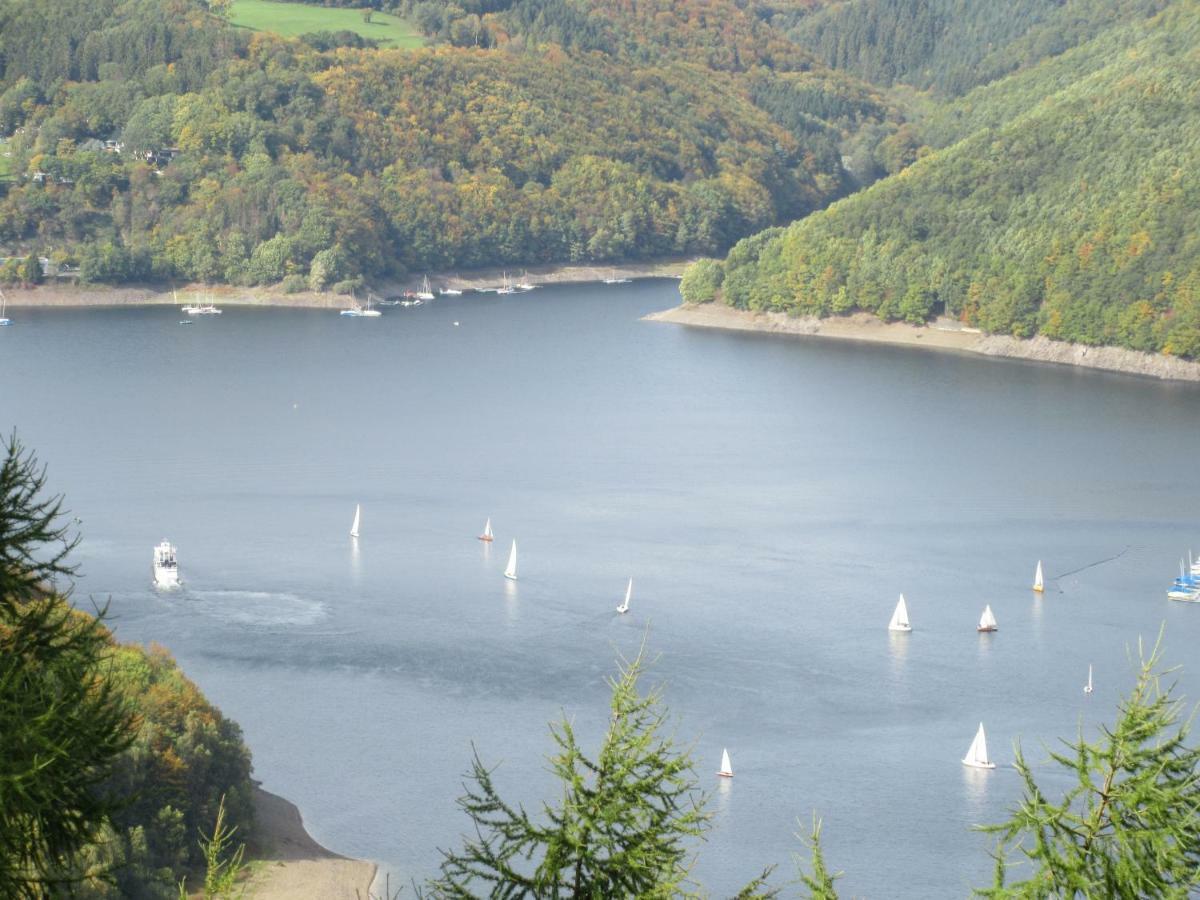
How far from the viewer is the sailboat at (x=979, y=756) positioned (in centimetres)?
2928

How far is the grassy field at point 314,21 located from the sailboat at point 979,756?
114 metres

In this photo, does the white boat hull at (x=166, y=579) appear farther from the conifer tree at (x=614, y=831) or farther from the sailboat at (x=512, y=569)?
the conifer tree at (x=614, y=831)

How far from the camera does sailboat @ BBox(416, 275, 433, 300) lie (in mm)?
109037

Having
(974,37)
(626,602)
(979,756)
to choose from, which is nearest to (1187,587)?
(626,602)

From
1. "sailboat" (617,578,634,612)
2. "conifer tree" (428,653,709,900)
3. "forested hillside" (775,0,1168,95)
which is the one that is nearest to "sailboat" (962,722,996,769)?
"sailboat" (617,578,634,612)

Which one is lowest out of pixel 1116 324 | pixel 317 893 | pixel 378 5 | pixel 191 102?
pixel 317 893

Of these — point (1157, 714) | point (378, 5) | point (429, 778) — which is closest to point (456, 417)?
point (429, 778)

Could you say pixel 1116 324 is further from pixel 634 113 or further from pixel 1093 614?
pixel 634 113

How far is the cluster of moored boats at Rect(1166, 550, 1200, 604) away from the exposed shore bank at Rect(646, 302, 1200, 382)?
33.7 metres

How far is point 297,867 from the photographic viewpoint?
25.3m

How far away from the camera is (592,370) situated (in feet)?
252

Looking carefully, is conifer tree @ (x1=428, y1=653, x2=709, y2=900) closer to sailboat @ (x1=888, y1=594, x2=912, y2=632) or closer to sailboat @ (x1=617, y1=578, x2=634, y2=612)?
sailboat @ (x1=617, y1=578, x2=634, y2=612)

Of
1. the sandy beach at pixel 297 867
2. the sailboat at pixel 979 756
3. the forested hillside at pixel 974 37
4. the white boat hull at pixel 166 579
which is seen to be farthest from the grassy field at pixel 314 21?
the sandy beach at pixel 297 867

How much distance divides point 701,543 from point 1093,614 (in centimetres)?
998
